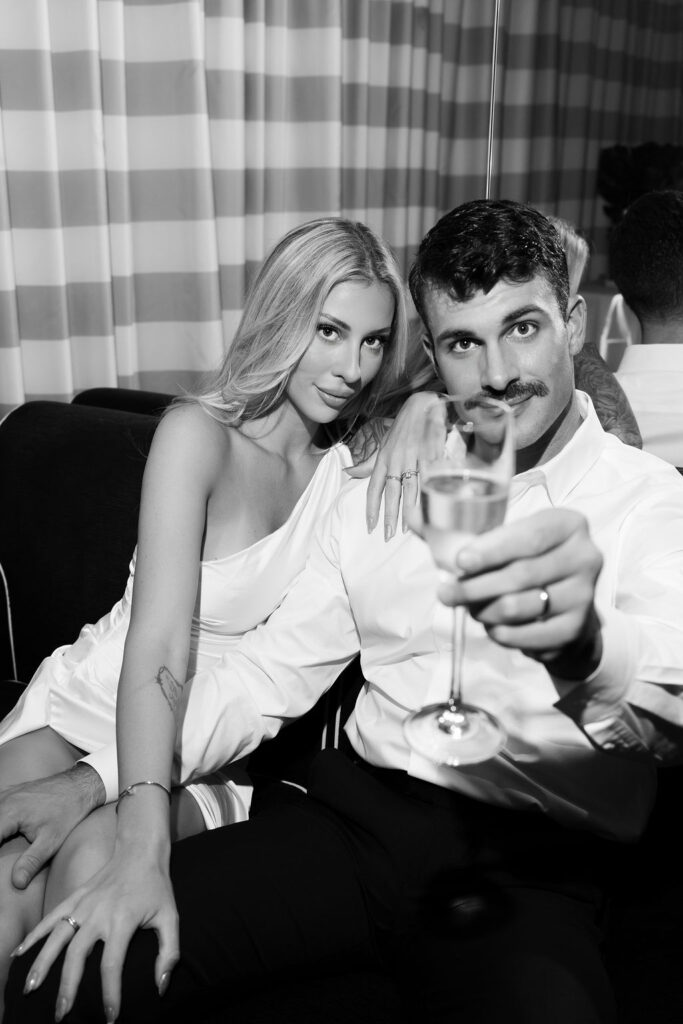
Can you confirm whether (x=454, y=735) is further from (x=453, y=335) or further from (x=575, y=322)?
(x=575, y=322)

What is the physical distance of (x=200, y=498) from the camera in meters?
1.53

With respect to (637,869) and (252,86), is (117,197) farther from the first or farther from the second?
(637,869)

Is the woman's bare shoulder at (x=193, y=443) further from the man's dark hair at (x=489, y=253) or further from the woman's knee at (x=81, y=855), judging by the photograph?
the woman's knee at (x=81, y=855)

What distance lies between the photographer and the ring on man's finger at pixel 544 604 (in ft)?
2.57

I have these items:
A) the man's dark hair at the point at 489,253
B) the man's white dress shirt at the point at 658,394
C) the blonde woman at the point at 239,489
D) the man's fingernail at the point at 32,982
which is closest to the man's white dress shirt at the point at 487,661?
the blonde woman at the point at 239,489

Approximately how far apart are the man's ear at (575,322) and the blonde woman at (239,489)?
32cm

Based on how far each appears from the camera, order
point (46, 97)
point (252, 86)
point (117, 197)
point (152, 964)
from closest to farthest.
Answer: point (152, 964) → point (46, 97) → point (117, 197) → point (252, 86)

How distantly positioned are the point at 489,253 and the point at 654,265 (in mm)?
944

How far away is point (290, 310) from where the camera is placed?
162 cm

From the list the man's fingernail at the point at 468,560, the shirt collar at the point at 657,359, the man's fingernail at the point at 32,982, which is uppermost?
the man's fingernail at the point at 468,560

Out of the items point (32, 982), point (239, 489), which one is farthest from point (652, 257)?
point (32, 982)

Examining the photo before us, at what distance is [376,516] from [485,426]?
2.05ft

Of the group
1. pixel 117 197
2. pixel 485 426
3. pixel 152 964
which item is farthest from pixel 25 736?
pixel 117 197

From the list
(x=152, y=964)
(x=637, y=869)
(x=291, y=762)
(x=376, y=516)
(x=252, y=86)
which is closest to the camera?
(x=152, y=964)
